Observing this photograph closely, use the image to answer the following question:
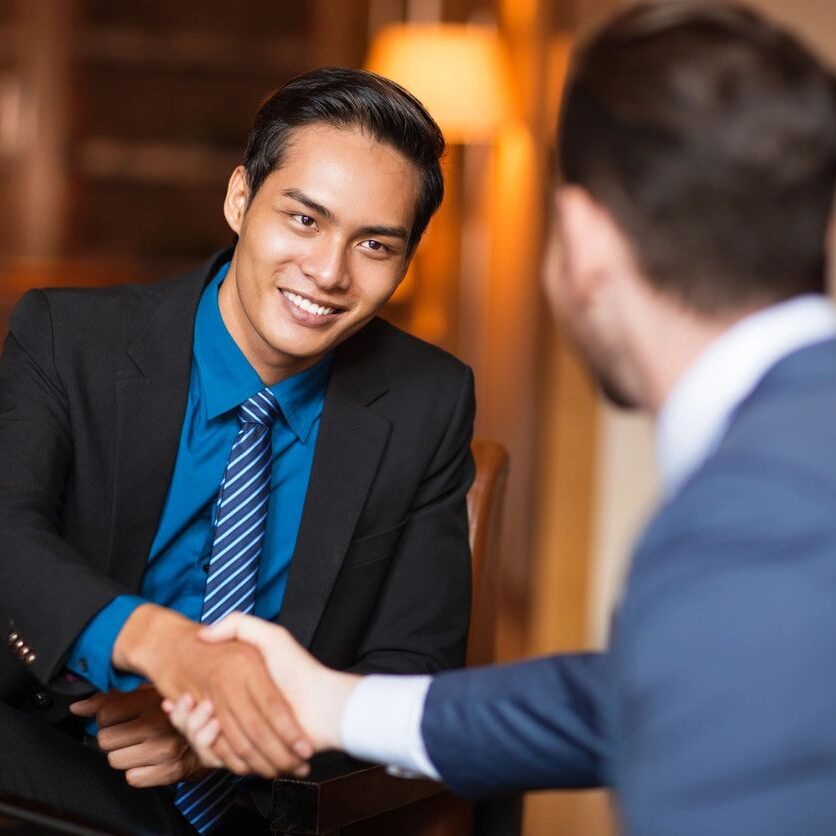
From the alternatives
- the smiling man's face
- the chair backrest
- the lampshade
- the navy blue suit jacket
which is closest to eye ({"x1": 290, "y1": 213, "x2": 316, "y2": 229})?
the smiling man's face

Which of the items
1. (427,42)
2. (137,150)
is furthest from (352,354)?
(137,150)

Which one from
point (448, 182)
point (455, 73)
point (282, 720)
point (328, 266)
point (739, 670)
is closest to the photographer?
point (739, 670)

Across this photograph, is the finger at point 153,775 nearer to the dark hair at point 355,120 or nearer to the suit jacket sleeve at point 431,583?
the suit jacket sleeve at point 431,583

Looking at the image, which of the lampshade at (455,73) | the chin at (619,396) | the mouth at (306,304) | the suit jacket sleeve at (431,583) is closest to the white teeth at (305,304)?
the mouth at (306,304)

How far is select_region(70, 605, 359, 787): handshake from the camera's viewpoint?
154 cm

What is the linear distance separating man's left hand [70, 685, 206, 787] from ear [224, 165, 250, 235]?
73cm

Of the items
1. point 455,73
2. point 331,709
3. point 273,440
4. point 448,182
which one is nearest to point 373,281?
point 273,440

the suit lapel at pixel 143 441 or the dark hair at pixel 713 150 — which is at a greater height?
the dark hair at pixel 713 150

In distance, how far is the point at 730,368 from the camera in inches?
45.0

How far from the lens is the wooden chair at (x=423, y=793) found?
5.14 ft

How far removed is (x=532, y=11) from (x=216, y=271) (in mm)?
2655

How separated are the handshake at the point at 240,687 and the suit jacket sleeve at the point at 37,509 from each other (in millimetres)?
82

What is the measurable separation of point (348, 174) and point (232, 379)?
13.6 inches

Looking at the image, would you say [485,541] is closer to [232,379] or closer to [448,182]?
[232,379]
